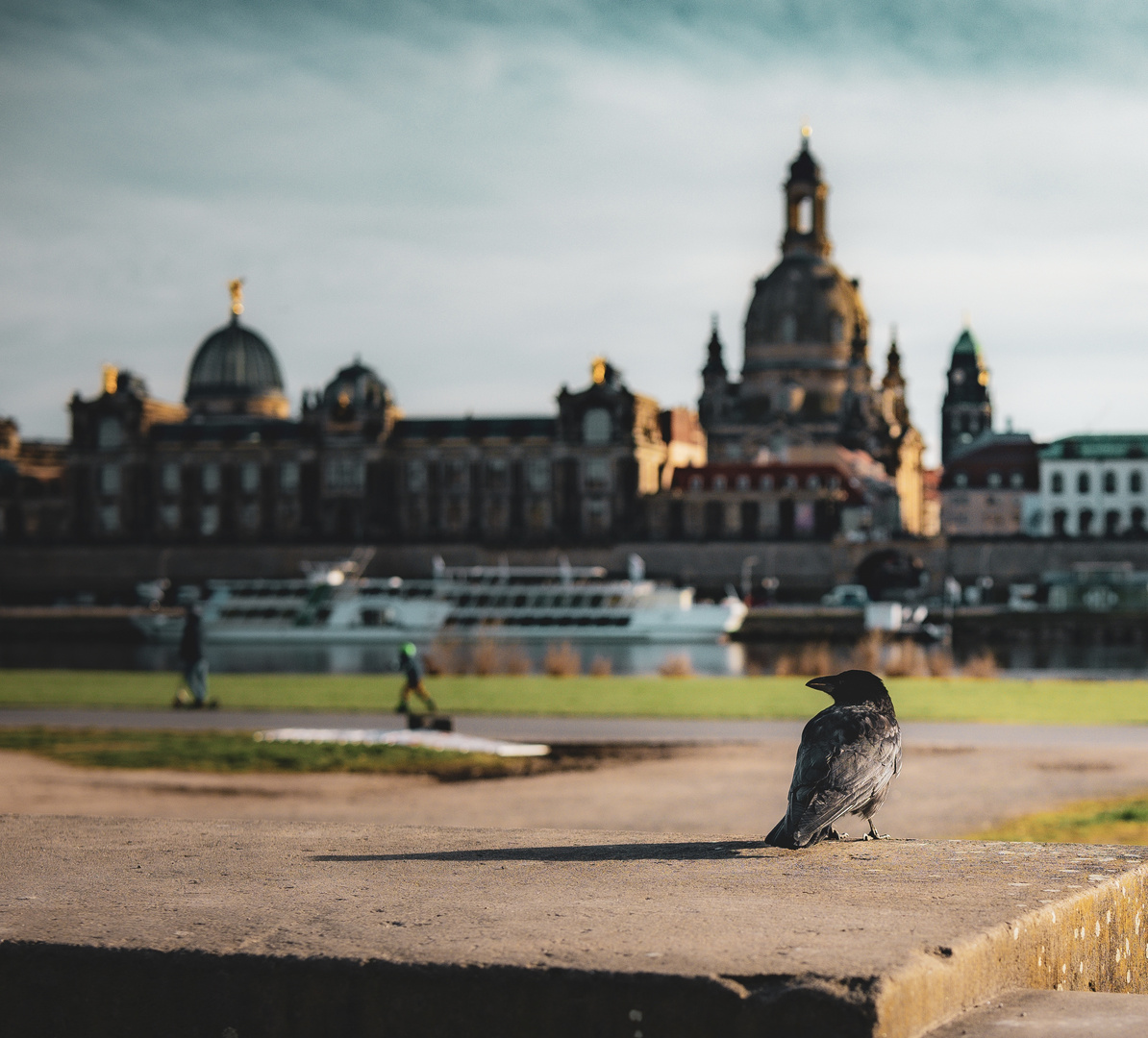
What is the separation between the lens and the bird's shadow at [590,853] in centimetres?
621

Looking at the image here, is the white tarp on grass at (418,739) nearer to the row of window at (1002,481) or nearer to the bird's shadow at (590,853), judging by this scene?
the bird's shadow at (590,853)

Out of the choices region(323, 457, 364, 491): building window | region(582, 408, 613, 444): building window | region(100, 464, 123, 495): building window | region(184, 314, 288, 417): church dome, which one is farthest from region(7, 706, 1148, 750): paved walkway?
region(184, 314, 288, 417): church dome

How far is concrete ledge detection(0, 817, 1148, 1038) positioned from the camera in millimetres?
4191

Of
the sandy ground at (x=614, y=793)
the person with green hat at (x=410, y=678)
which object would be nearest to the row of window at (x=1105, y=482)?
the person with green hat at (x=410, y=678)

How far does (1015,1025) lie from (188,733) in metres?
20.8

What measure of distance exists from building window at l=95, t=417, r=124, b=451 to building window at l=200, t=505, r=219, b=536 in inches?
329

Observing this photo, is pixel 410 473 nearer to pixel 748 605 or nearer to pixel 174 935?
pixel 748 605

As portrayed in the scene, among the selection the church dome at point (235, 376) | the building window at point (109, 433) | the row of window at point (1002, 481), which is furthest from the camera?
the church dome at point (235, 376)

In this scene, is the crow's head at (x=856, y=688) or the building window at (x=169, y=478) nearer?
the crow's head at (x=856, y=688)

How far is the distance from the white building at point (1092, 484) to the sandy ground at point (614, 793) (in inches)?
4216

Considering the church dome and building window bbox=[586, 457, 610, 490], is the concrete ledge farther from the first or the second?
the church dome

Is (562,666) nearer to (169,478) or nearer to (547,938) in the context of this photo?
(547,938)

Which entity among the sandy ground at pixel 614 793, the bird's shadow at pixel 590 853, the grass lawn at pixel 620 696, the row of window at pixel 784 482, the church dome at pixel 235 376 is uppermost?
the church dome at pixel 235 376

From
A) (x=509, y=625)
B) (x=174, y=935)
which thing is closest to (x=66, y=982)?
(x=174, y=935)
